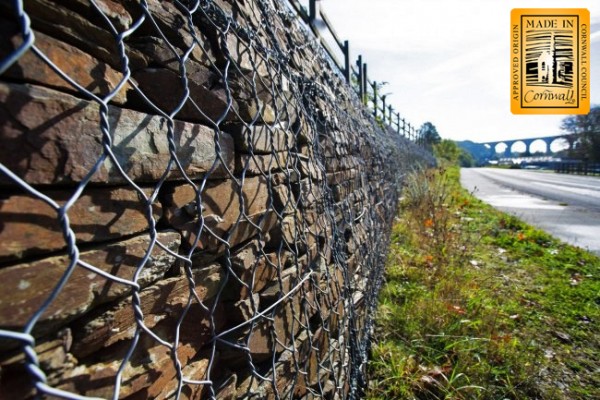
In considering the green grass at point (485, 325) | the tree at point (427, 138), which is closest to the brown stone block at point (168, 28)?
the green grass at point (485, 325)

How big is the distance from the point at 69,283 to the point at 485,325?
305cm

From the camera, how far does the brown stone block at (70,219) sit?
0.53 metres

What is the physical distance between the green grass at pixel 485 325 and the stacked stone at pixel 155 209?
3.15 feet

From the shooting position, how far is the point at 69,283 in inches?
23.4

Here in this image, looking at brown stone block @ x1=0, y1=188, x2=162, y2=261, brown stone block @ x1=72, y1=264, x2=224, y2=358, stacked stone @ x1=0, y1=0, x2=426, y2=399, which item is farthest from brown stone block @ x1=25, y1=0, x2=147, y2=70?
brown stone block @ x1=72, y1=264, x2=224, y2=358

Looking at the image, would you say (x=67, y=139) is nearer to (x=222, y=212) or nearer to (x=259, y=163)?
(x=222, y=212)

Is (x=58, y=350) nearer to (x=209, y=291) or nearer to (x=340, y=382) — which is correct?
(x=209, y=291)

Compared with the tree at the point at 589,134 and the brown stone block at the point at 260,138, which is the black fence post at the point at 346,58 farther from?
the tree at the point at 589,134

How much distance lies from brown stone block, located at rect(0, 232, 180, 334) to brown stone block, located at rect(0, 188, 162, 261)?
3 cm

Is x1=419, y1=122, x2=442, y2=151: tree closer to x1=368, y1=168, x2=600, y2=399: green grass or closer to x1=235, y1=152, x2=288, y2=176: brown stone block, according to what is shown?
x1=368, y1=168, x2=600, y2=399: green grass

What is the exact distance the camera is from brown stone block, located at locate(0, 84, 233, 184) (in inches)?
21.2

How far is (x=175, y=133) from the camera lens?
34.1 inches

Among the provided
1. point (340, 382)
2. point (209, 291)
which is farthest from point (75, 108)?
point (340, 382)

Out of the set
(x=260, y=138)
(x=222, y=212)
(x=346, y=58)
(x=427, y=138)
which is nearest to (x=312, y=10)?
(x=346, y=58)
